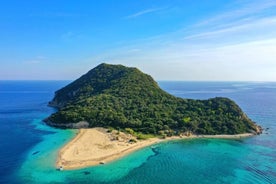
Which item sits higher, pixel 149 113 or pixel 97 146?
pixel 149 113

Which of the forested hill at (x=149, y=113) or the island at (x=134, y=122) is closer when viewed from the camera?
the island at (x=134, y=122)

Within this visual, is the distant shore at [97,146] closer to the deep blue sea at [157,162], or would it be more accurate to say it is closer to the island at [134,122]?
the island at [134,122]

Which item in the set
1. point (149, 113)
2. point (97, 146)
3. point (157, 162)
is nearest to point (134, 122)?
point (149, 113)

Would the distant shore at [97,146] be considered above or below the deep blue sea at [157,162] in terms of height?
above

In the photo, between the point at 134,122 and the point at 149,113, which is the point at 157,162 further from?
the point at 149,113

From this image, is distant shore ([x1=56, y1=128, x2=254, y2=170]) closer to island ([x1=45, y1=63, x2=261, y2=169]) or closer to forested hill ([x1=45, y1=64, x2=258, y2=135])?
island ([x1=45, y1=63, x2=261, y2=169])

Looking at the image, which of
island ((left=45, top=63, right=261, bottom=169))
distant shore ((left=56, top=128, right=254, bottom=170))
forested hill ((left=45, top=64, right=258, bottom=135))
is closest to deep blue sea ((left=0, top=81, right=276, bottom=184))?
distant shore ((left=56, top=128, right=254, bottom=170))

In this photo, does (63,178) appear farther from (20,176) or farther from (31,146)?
(31,146)

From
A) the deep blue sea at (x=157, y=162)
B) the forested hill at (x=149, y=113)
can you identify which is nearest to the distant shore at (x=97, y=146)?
the deep blue sea at (x=157, y=162)
